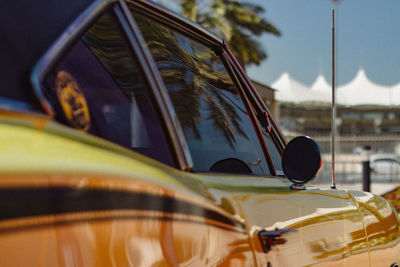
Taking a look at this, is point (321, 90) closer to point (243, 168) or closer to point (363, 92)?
point (363, 92)

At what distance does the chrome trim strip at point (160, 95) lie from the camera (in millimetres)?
1353

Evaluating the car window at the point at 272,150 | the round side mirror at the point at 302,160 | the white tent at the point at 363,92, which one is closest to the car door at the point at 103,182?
the round side mirror at the point at 302,160

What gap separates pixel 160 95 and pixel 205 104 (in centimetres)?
57

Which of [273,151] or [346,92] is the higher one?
[346,92]

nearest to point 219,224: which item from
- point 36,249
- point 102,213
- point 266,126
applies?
point 102,213

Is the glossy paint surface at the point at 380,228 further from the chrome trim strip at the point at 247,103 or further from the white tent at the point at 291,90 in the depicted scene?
the white tent at the point at 291,90

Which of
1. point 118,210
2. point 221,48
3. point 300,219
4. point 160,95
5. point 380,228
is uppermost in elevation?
point 221,48

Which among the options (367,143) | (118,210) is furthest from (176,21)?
(367,143)

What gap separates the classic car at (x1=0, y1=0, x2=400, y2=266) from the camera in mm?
803

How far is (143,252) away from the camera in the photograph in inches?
39.6

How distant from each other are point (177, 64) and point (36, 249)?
1173 millimetres

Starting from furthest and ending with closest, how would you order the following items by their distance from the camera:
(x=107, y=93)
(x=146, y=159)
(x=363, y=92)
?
(x=363, y=92)
(x=107, y=93)
(x=146, y=159)

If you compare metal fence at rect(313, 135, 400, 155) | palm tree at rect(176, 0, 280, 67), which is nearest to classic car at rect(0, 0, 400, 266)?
palm tree at rect(176, 0, 280, 67)

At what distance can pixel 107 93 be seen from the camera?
1.58 metres
